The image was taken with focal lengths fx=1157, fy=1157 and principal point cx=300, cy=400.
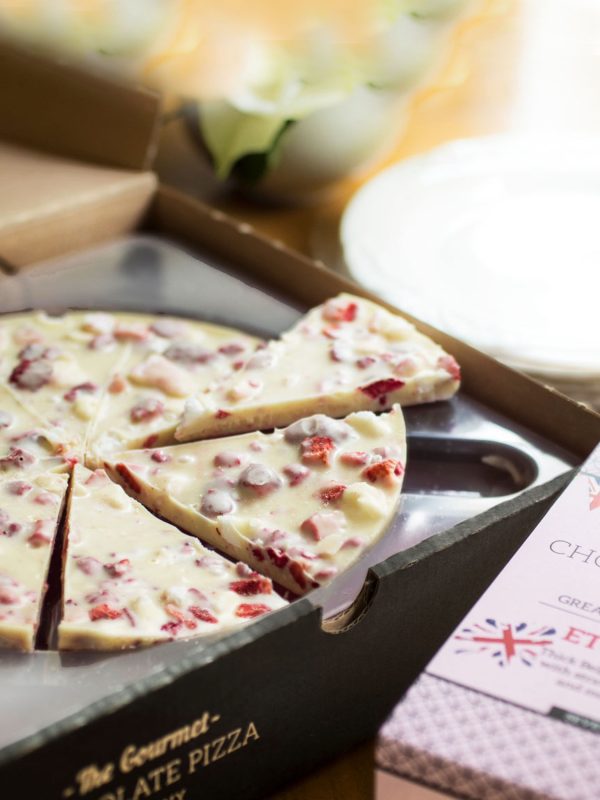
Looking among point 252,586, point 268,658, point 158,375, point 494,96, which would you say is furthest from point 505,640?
point 494,96

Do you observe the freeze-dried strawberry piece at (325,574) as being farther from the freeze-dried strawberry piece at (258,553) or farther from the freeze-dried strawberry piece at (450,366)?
the freeze-dried strawberry piece at (450,366)

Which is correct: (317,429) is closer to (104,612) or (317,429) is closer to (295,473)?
(295,473)

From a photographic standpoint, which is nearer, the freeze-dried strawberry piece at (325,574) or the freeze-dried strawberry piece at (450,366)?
the freeze-dried strawberry piece at (325,574)

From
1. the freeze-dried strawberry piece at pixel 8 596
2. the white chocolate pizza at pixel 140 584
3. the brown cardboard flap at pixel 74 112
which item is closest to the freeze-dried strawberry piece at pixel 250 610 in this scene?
A: the white chocolate pizza at pixel 140 584

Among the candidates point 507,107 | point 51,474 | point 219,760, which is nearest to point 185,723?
point 219,760

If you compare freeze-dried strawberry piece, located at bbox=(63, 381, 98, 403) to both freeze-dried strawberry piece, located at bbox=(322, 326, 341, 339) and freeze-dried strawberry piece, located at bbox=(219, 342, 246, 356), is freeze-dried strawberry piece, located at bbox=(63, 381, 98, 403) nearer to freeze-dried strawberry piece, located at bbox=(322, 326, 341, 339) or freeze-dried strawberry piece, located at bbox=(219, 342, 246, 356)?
freeze-dried strawberry piece, located at bbox=(219, 342, 246, 356)

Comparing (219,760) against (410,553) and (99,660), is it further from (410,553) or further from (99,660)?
(410,553)

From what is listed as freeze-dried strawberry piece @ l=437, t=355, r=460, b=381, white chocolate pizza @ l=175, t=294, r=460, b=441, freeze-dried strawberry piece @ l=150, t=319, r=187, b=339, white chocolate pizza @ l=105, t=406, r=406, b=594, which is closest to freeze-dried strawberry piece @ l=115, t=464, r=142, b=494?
white chocolate pizza @ l=105, t=406, r=406, b=594
